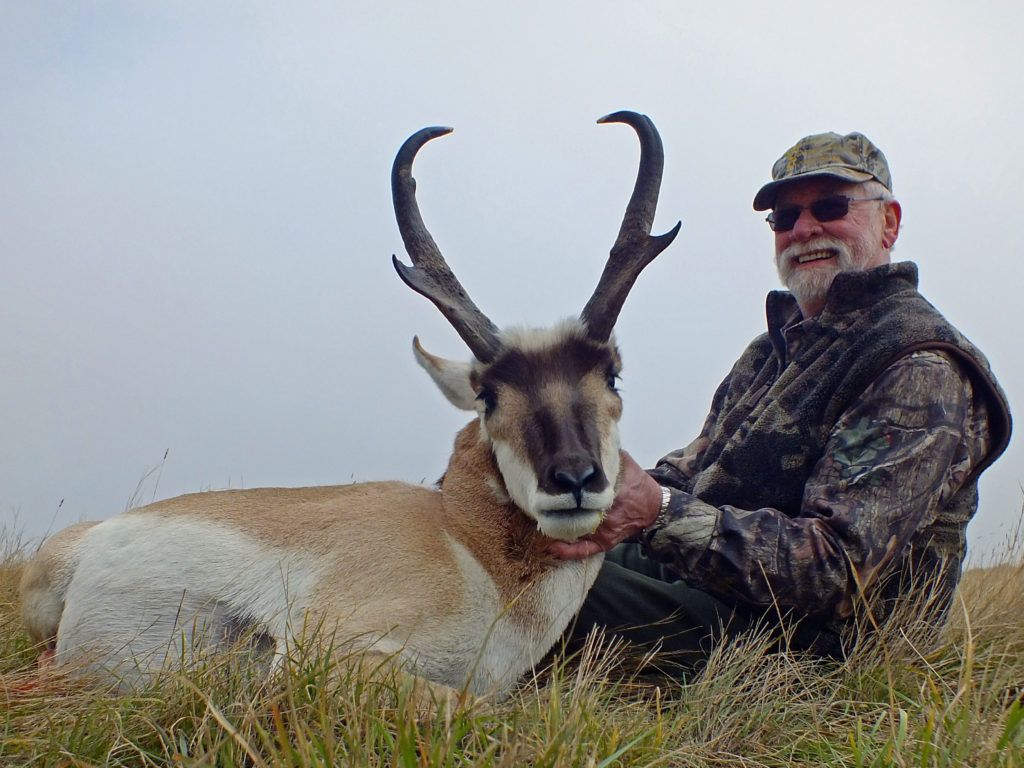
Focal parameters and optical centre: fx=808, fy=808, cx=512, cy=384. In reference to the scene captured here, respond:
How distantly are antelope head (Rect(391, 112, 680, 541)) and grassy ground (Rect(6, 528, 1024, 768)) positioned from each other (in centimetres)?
87

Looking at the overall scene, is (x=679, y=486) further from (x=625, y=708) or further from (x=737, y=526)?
(x=625, y=708)

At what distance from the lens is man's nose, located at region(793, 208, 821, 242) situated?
574 centimetres

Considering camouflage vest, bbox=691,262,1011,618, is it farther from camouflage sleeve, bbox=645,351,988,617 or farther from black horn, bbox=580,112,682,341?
black horn, bbox=580,112,682,341

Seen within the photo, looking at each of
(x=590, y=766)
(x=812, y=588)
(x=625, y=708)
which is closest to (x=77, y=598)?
(x=625, y=708)

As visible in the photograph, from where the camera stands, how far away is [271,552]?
175 inches

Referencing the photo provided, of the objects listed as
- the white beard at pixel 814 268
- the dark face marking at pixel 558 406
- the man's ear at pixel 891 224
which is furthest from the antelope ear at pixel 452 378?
the man's ear at pixel 891 224

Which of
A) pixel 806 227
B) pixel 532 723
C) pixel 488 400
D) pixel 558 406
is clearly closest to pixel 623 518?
pixel 558 406

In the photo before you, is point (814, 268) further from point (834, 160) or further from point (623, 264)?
point (623, 264)

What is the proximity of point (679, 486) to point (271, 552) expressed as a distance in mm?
3433

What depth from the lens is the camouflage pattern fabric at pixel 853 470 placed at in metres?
4.14

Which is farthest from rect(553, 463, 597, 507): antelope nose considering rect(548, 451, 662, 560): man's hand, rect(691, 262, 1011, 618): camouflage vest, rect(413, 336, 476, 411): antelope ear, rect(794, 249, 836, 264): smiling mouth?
rect(794, 249, 836, 264): smiling mouth

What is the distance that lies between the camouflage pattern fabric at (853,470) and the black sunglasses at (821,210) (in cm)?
83

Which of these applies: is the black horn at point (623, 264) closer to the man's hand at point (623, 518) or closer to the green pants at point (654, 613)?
the man's hand at point (623, 518)

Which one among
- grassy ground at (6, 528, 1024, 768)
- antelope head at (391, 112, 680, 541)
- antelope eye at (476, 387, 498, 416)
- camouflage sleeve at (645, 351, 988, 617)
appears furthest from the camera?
antelope eye at (476, 387, 498, 416)
